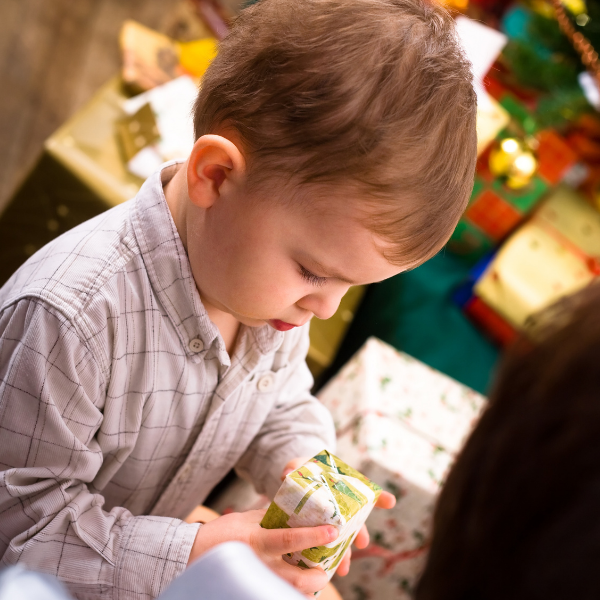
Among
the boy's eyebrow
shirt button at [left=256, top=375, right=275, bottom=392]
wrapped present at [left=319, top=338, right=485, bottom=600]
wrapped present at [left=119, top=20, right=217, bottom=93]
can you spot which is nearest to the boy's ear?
the boy's eyebrow

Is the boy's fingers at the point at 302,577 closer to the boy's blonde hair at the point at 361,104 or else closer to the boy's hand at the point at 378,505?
the boy's hand at the point at 378,505

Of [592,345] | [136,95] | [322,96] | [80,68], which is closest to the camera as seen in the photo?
[592,345]

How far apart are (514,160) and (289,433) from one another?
3.71ft

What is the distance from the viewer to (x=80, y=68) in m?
2.13

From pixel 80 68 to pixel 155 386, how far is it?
179 cm

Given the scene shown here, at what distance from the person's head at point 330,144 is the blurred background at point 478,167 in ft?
2.59

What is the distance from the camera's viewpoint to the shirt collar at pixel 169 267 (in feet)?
2.25

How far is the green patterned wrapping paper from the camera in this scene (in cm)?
62

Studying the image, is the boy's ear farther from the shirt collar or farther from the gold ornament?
the gold ornament

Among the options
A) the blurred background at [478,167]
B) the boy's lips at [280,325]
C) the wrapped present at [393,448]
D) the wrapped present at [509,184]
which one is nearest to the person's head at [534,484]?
the boy's lips at [280,325]

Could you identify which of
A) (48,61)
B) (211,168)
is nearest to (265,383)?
(211,168)

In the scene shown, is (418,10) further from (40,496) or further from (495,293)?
(495,293)

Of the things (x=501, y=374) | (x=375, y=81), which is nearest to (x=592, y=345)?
(x=501, y=374)

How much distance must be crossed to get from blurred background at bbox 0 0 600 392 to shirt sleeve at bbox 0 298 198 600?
75cm
